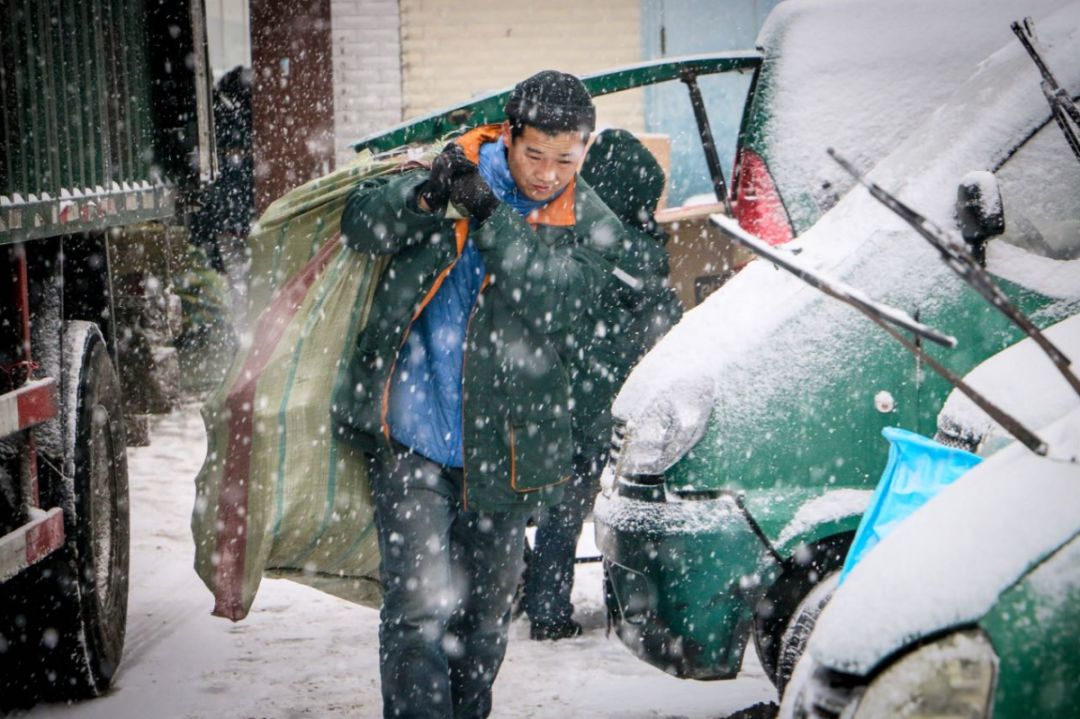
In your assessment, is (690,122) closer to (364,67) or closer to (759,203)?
(364,67)

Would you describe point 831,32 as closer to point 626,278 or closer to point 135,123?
point 626,278

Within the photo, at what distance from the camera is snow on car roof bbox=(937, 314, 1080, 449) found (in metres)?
2.66

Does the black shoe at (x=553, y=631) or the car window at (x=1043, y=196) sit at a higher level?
the car window at (x=1043, y=196)

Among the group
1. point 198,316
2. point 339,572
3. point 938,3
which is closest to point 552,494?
point 339,572

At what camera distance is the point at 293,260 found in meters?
3.74

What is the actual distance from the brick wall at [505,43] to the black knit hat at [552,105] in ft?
29.4

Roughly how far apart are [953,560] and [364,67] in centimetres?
1095

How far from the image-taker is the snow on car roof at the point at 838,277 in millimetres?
3854

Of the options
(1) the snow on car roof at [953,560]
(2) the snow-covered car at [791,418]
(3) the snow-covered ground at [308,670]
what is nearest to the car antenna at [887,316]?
(1) the snow on car roof at [953,560]

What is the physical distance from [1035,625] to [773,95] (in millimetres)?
3748

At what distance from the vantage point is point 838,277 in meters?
3.96

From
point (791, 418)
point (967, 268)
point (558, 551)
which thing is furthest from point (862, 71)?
point (967, 268)

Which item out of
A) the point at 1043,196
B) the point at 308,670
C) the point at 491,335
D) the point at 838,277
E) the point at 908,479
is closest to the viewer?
the point at 908,479

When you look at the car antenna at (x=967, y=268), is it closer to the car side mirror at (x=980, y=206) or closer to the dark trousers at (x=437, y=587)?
the car side mirror at (x=980, y=206)
